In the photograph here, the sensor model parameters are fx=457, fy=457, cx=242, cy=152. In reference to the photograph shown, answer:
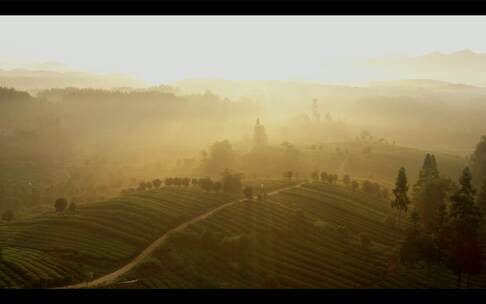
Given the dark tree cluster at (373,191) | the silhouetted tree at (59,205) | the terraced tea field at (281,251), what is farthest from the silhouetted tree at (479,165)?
the silhouetted tree at (59,205)

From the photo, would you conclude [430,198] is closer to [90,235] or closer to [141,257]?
[141,257]

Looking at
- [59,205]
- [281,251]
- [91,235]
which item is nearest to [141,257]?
[91,235]

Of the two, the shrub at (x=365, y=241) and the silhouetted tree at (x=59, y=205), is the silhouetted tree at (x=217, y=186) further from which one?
the shrub at (x=365, y=241)

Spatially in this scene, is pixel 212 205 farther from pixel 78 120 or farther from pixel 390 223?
pixel 78 120

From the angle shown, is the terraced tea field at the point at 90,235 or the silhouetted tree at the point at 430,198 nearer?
the terraced tea field at the point at 90,235

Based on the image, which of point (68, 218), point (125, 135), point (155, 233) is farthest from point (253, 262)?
point (125, 135)

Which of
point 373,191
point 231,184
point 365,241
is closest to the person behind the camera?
point 365,241

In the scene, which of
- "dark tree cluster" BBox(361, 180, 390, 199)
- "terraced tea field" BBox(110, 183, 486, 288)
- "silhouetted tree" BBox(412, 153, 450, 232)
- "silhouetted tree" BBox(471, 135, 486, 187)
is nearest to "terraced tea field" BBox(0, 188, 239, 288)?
"terraced tea field" BBox(110, 183, 486, 288)
